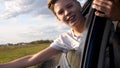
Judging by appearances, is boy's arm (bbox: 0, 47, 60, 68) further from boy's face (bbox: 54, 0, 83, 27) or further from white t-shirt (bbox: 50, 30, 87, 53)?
boy's face (bbox: 54, 0, 83, 27)

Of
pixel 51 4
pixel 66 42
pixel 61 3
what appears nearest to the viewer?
pixel 66 42

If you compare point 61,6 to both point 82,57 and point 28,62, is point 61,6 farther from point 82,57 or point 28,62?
point 82,57

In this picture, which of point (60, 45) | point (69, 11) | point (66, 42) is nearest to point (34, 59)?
point (60, 45)

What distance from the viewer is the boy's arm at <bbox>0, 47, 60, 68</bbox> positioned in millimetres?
4148

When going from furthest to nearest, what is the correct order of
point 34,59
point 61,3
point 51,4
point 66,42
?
point 51,4, point 34,59, point 61,3, point 66,42

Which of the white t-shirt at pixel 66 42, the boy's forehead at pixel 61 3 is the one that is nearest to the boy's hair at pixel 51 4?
the boy's forehead at pixel 61 3

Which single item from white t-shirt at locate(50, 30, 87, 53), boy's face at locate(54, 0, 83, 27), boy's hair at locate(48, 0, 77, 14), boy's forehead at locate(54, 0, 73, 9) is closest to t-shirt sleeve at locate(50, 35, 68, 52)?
white t-shirt at locate(50, 30, 87, 53)

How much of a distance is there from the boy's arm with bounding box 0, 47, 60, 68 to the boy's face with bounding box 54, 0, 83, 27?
14.7 inches

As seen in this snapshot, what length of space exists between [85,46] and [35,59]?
1.40 m

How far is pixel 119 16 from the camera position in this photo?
2.60m

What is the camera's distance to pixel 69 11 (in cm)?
391

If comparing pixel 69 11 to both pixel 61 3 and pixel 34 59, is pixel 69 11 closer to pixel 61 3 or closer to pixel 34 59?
pixel 61 3

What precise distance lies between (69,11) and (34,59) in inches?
27.6

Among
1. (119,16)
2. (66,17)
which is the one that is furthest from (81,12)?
(119,16)
